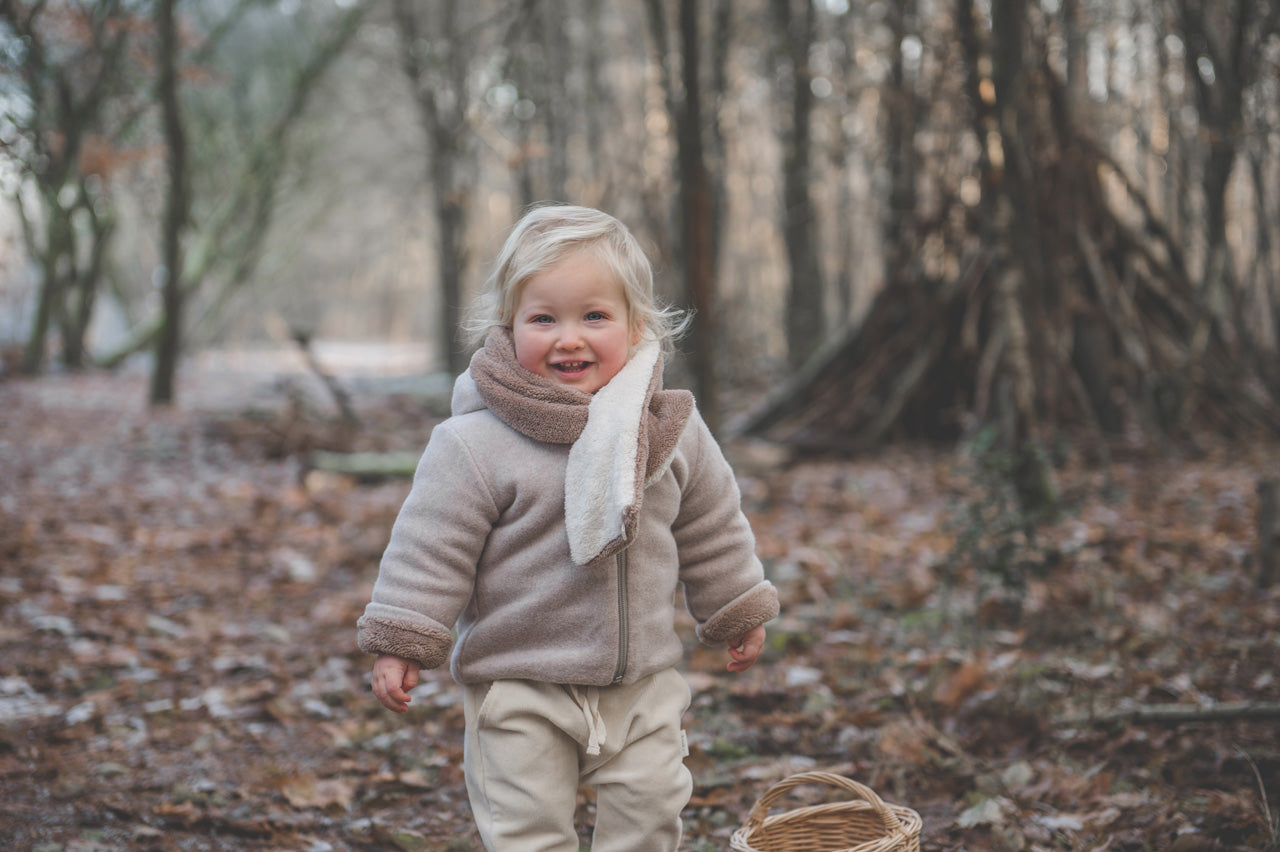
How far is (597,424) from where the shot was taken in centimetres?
203

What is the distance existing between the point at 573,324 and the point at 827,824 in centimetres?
137

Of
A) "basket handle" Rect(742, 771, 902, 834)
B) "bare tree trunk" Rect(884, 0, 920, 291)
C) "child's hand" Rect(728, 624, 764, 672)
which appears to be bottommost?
"basket handle" Rect(742, 771, 902, 834)

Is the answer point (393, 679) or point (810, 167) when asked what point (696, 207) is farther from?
point (810, 167)

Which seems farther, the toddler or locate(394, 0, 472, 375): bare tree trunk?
locate(394, 0, 472, 375): bare tree trunk

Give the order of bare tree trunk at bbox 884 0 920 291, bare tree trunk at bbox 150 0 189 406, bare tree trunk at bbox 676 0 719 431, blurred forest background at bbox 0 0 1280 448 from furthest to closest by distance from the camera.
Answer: bare tree trunk at bbox 150 0 189 406, bare tree trunk at bbox 884 0 920 291, blurred forest background at bbox 0 0 1280 448, bare tree trunk at bbox 676 0 719 431

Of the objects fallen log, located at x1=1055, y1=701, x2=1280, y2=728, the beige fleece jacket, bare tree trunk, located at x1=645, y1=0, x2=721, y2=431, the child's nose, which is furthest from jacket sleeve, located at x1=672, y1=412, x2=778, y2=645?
bare tree trunk, located at x1=645, y1=0, x2=721, y2=431

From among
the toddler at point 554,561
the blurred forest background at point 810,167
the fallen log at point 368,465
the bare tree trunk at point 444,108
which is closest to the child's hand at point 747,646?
the toddler at point 554,561

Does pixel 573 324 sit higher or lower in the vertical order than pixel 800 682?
higher

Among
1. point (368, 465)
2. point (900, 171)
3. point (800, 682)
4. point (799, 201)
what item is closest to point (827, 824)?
point (800, 682)

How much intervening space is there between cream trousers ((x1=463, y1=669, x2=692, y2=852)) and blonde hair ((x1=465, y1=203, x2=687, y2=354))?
0.79 m

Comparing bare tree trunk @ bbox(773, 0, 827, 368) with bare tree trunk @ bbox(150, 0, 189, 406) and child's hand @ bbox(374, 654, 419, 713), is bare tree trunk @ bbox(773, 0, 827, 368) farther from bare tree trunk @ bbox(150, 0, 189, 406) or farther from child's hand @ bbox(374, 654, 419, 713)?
child's hand @ bbox(374, 654, 419, 713)

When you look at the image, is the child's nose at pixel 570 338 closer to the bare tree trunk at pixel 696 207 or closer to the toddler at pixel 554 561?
the toddler at pixel 554 561

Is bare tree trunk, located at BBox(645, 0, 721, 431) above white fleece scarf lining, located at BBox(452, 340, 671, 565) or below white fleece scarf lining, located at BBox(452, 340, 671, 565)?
above

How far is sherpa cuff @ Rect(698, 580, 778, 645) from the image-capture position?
7.38ft
